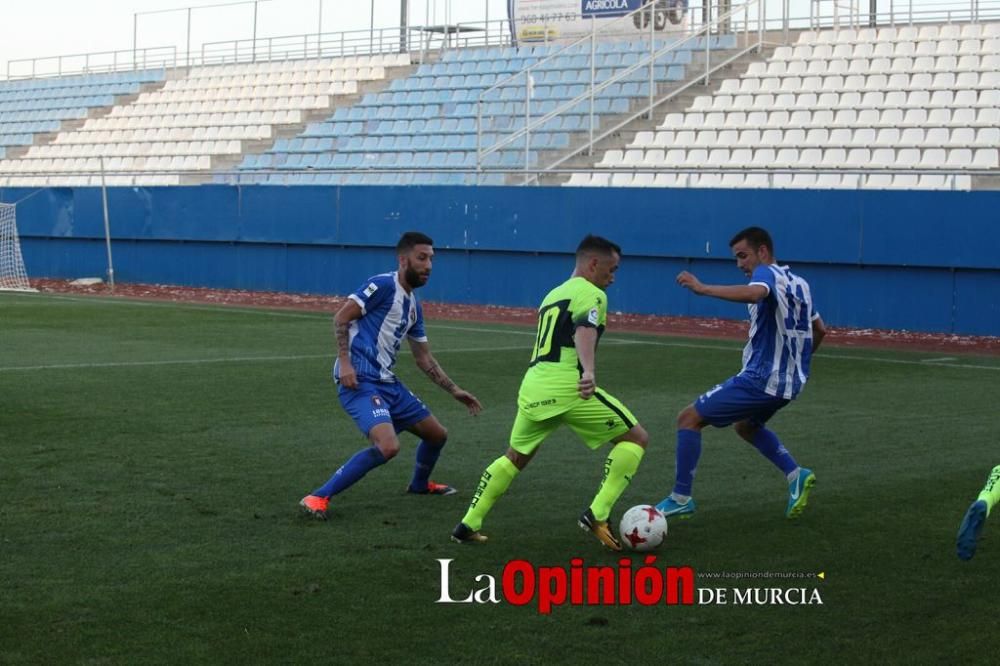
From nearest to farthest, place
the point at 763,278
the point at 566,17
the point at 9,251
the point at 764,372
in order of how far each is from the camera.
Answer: the point at 763,278 < the point at 764,372 < the point at 9,251 < the point at 566,17

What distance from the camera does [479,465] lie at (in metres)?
10.2

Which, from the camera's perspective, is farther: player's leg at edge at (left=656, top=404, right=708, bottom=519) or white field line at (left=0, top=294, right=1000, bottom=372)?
white field line at (left=0, top=294, right=1000, bottom=372)

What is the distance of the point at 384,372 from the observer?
8734 millimetres

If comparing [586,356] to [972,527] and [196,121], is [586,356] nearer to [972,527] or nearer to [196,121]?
[972,527]

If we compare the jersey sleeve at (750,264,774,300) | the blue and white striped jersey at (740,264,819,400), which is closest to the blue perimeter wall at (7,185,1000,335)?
the blue and white striped jersey at (740,264,819,400)

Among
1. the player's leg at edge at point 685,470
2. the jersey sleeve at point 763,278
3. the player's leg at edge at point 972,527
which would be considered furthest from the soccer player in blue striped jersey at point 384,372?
the player's leg at edge at point 972,527

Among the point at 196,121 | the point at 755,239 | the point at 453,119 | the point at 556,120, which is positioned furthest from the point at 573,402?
the point at 196,121

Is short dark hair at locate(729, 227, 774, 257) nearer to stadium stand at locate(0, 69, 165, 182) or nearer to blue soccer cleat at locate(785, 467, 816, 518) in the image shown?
blue soccer cleat at locate(785, 467, 816, 518)

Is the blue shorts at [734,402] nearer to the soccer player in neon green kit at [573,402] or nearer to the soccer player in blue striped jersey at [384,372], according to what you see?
the soccer player in neon green kit at [573,402]

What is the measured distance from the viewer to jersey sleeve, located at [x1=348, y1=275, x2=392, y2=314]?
8.59 m

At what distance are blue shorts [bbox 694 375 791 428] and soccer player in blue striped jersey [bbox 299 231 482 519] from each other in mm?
1399

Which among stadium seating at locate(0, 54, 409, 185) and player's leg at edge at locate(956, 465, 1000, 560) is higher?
stadium seating at locate(0, 54, 409, 185)

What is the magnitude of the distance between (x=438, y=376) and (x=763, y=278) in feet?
6.90

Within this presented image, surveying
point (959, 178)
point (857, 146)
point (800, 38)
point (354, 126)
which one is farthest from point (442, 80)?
point (959, 178)
